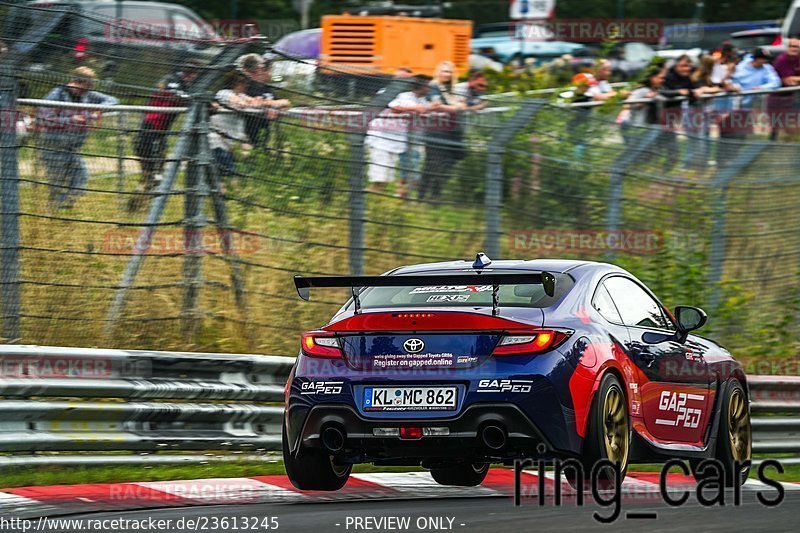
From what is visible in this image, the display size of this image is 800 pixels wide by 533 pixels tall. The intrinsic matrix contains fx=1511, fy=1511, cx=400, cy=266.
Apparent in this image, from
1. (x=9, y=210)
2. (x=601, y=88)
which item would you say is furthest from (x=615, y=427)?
(x=601, y=88)

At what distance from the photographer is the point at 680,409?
918 centimetres

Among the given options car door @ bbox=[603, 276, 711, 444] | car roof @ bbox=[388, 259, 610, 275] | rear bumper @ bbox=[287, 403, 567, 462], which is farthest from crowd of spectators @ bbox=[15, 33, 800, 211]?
car door @ bbox=[603, 276, 711, 444]

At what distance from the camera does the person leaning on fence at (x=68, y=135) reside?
1073 cm

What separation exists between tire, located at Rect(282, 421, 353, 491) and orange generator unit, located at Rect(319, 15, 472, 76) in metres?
15.4

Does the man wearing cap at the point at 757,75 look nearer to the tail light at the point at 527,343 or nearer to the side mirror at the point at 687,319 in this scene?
the side mirror at the point at 687,319

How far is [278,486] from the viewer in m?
9.02

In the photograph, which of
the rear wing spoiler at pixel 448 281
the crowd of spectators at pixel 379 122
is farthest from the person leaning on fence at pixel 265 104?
the rear wing spoiler at pixel 448 281

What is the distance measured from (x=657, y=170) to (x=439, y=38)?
951 cm

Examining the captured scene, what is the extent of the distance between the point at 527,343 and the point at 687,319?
2.03m

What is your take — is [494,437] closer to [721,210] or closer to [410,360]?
[410,360]

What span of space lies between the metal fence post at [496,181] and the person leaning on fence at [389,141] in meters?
0.95

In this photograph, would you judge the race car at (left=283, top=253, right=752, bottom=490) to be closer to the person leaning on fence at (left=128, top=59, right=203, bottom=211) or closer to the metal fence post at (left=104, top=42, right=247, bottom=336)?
the metal fence post at (left=104, top=42, right=247, bottom=336)

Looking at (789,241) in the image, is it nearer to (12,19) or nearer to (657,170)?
(657,170)

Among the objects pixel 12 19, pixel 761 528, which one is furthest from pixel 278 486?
pixel 12 19
